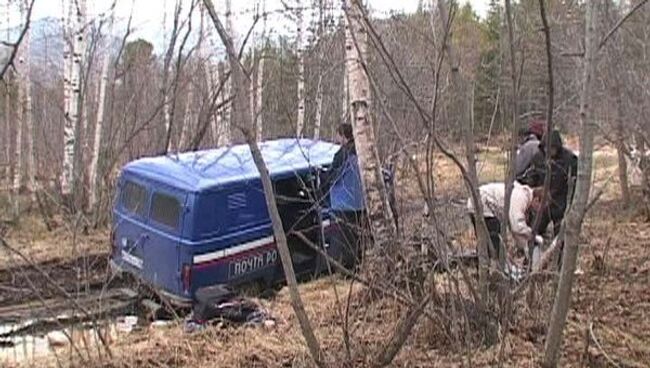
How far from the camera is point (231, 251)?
9.23 metres

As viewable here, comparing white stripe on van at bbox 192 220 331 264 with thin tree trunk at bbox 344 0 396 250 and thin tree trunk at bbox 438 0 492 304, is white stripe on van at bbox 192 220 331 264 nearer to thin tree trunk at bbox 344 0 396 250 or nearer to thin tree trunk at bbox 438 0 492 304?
thin tree trunk at bbox 344 0 396 250

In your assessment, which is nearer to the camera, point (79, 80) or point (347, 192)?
point (347, 192)

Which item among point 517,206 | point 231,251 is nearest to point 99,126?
point 231,251

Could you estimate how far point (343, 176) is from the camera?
8.49 metres

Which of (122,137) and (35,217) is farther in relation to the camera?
(122,137)

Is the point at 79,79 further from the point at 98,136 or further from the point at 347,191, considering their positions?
the point at 347,191

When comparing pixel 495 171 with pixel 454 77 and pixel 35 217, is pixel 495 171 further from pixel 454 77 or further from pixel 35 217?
pixel 35 217

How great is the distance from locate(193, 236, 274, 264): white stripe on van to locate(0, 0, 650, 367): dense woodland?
1461mm

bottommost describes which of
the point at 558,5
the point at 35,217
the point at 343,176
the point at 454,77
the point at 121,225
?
the point at 35,217

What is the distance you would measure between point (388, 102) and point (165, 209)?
4.14 meters

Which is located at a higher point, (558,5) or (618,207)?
(558,5)

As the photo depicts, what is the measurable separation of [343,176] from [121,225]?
10.2ft

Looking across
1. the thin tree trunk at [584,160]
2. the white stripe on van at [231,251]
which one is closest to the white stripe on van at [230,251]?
the white stripe on van at [231,251]

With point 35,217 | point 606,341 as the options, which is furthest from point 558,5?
point 35,217
